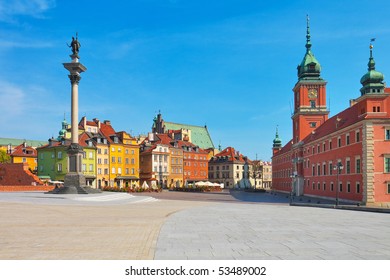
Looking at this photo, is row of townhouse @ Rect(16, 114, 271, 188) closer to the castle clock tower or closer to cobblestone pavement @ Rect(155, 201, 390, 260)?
the castle clock tower

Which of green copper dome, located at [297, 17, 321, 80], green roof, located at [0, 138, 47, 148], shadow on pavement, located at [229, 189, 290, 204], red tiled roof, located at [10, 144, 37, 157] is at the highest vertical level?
green copper dome, located at [297, 17, 321, 80]

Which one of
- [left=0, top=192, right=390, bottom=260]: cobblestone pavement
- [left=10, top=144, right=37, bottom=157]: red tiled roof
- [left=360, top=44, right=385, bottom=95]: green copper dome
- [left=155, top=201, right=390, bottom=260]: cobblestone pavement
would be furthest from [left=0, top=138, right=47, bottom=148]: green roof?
[left=155, top=201, right=390, bottom=260]: cobblestone pavement

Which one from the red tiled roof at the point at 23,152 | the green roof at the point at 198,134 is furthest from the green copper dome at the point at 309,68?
the red tiled roof at the point at 23,152

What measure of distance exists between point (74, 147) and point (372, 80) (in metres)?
43.8

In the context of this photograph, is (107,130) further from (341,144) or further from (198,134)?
(341,144)

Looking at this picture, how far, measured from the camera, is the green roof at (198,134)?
139 meters

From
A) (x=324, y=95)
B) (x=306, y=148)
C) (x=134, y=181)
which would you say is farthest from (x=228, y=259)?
(x=134, y=181)

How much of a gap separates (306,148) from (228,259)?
2668 inches

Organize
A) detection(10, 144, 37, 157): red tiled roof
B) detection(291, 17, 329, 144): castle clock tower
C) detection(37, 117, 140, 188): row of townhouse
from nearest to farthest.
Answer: detection(291, 17, 329, 144): castle clock tower → detection(37, 117, 140, 188): row of townhouse → detection(10, 144, 37, 157): red tiled roof

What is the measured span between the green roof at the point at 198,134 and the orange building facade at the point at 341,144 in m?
52.5

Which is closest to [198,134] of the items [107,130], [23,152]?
[107,130]

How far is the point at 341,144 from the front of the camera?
177 feet

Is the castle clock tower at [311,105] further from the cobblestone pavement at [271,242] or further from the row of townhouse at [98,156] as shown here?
the cobblestone pavement at [271,242]

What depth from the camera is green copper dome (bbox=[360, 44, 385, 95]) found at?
186ft
